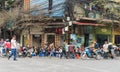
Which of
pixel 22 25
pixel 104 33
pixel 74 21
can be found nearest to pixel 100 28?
pixel 104 33

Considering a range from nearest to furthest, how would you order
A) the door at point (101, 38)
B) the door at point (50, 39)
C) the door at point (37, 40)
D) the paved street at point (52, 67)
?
the paved street at point (52, 67) → the door at point (50, 39) → the door at point (37, 40) → the door at point (101, 38)

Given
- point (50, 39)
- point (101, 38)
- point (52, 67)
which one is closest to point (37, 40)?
point (50, 39)

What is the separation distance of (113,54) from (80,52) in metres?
2.94

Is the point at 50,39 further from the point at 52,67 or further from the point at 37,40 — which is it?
the point at 52,67

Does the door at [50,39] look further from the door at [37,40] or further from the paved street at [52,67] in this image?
the paved street at [52,67]

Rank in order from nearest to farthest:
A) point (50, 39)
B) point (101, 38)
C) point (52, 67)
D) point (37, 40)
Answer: point (52, 67)
point (50, 39)
point (37, 40)
point (101, 38)

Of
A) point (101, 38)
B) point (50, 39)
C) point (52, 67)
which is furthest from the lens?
point (101, 38)

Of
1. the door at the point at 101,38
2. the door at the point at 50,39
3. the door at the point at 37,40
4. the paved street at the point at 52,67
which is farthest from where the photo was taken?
the door at the point at 101,38

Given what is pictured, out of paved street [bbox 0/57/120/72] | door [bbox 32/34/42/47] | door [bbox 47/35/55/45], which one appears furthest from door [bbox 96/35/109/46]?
paved street [bbox 0/57/120/72]

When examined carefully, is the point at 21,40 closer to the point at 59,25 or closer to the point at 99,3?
the point at 59,25

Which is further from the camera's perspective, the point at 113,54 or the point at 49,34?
the point at 49,34

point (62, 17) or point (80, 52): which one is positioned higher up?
point (62, 17)

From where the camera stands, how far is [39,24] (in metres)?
37.9

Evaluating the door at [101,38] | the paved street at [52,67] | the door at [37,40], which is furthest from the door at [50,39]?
the paved street at [52,67]
